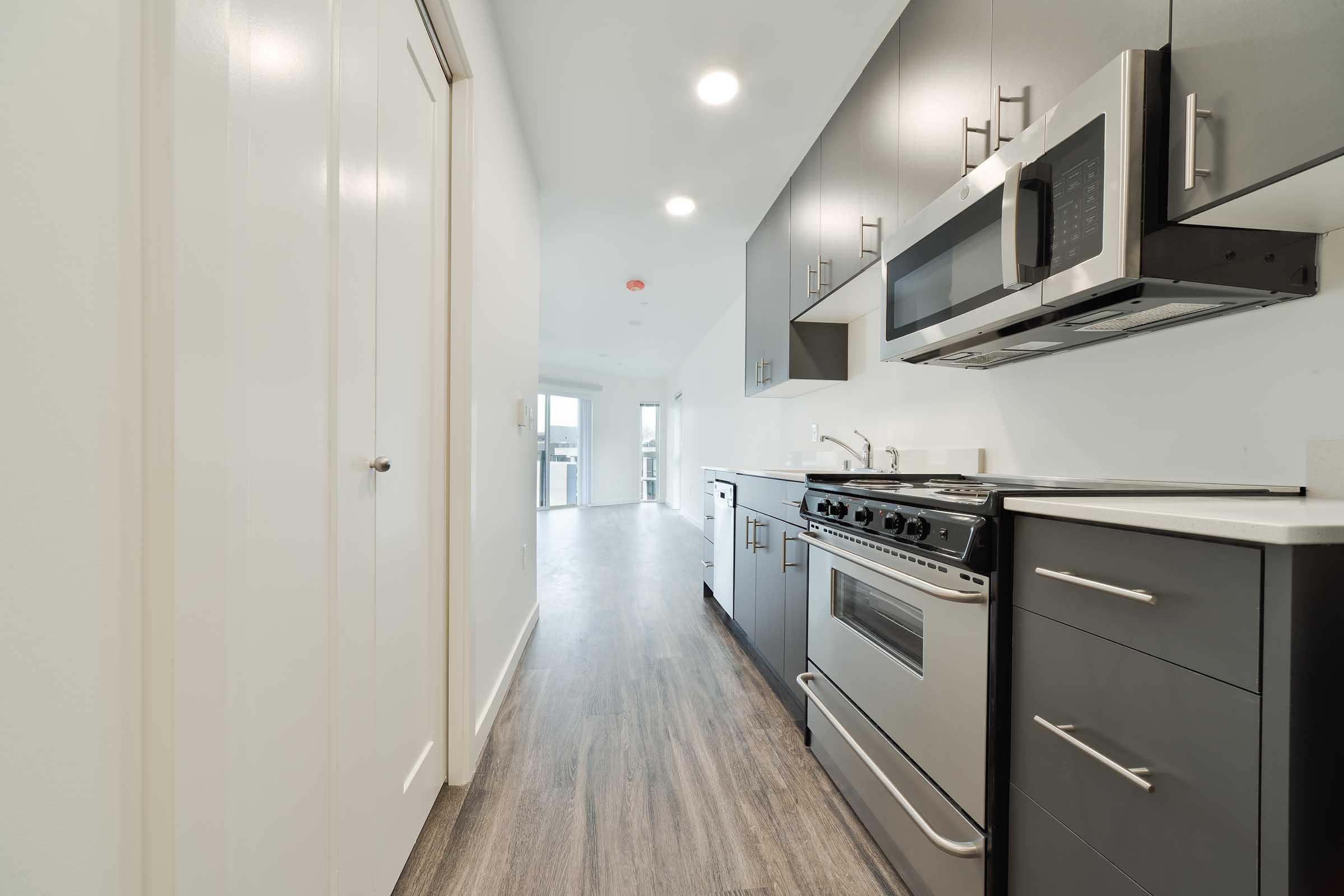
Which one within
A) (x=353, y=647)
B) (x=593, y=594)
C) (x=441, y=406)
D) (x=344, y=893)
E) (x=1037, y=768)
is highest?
(x=441, y=406)

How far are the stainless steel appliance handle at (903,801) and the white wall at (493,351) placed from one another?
1.11 meters

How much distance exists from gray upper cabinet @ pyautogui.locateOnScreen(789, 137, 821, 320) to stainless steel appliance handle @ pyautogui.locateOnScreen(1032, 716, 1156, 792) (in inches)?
76.6

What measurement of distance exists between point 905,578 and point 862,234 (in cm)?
136

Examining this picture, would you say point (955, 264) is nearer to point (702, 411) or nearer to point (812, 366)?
point (812, 366)

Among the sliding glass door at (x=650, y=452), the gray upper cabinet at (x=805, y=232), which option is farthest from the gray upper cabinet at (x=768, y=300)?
the sliding glass door at (x=650, y=452)

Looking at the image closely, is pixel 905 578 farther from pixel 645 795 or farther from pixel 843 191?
pixel 843 191

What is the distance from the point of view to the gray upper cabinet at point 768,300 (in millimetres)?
2939

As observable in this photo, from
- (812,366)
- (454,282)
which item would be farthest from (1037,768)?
(812,366)

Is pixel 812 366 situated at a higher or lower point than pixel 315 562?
higher

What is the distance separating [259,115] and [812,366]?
2.61 meters

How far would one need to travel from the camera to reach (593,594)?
3.72m

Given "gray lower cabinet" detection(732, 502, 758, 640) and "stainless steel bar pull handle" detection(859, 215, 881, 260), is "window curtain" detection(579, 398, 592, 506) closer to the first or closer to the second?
"gray lower cabinet" detection(732, 502, 758, 640)

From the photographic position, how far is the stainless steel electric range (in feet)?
3.30

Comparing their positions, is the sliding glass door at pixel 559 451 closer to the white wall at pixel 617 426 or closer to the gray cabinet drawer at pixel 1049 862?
the white wall at pixel 617 426
